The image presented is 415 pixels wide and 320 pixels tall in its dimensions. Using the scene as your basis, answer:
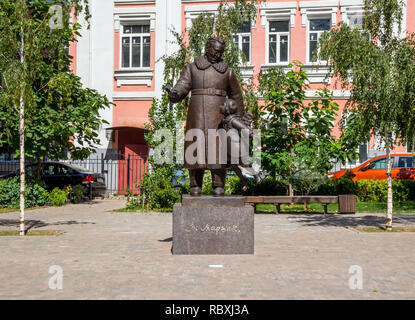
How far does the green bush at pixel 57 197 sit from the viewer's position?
18.2m

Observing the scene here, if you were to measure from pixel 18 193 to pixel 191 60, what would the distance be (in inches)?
274

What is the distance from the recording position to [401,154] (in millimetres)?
20203

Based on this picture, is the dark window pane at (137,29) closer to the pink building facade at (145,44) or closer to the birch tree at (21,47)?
the pink building facade at (145,44)

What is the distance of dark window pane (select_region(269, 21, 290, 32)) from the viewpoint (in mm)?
23359

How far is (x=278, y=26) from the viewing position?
23.4m

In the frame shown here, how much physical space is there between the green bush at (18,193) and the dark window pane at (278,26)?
39.0 ft

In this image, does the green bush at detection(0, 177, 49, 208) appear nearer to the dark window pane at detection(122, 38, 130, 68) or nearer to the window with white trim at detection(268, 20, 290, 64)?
the dark window pane at detection(122, 38, 130, 68)

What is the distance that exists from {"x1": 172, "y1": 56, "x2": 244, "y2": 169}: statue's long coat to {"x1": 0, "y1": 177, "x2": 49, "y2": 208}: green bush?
35.4ft

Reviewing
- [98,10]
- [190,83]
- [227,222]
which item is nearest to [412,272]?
[227,222]

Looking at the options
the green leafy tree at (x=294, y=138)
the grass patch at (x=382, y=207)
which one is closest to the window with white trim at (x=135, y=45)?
the green leafy tree at (x=294, y=138)

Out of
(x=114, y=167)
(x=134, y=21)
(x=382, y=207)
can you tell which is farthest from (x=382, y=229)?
(x=134, y=21)

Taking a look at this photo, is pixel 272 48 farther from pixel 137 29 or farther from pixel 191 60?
pixel 191 60

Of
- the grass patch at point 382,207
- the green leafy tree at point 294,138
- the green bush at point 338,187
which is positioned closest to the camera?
the green leafy tree at point 294,138
